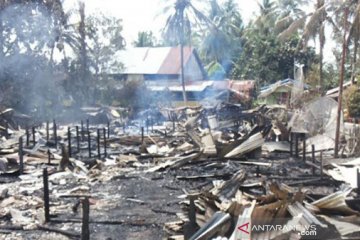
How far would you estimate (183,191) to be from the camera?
35.0 ft

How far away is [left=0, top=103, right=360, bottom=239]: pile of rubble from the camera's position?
5.79 m

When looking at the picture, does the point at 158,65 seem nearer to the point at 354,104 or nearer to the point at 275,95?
the point at 275,95

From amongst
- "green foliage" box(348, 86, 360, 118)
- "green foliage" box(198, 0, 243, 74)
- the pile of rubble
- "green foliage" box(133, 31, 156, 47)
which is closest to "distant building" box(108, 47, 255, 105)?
"green foliage" box(198, 0, 243, 74)

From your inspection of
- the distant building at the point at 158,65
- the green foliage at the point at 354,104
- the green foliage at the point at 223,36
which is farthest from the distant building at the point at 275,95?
the green foliage at the point at 354,104

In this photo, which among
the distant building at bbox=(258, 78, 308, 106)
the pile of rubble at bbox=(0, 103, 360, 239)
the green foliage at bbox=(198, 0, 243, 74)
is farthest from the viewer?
the green foliage at bbox=(198, 0, 243, 74)

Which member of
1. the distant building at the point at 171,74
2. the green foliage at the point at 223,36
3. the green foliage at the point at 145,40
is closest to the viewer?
the distant building at the point at 171,74

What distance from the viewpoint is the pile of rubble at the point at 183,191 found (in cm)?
579

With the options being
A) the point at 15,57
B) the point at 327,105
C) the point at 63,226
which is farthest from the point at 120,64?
the point at 63,226

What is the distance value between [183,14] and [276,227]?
33.6 meters

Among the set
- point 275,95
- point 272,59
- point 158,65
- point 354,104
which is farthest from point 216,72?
point 354,104

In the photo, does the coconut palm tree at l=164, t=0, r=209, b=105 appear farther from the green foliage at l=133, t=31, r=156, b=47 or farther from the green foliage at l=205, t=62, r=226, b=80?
the green foliage at l=133, t=31, r=156, b=47

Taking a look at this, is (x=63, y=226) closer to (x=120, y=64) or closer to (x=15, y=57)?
(x=15, y=57)

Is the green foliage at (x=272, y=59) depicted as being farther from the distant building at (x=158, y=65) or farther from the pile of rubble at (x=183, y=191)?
the pile of rubble at (x=183, y=191)

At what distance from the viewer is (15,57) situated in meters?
31.3
